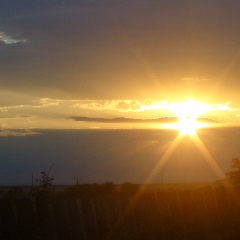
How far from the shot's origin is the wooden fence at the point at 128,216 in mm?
15359

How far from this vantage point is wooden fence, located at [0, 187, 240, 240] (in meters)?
15.4

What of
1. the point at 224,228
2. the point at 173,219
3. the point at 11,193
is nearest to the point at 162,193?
the point at 173,219

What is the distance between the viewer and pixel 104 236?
1758cm

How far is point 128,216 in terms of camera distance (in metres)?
18.6

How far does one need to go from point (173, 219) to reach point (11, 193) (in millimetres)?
5847

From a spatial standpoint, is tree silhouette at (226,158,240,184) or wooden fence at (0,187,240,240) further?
tree silhouette at (226,158,240,184)

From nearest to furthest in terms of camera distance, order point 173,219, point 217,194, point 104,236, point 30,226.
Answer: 1. point 30,226
2. point 104,236
3. point 173,219
4. point 217,194

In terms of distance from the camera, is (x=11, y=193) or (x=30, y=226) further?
(x=11, y=193)

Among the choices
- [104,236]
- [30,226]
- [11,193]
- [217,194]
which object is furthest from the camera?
[217,194]

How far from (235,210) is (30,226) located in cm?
1139

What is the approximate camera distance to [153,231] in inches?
756

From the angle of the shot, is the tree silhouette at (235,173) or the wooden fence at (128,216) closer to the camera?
the wooden fence at (128,216)

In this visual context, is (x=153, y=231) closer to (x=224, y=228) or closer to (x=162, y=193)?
(x=162, y=193)

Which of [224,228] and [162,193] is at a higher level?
[162,193]
